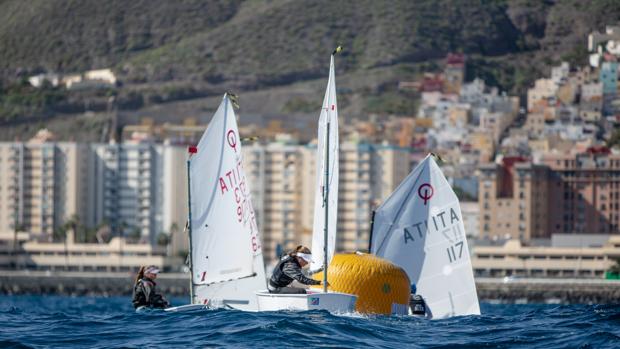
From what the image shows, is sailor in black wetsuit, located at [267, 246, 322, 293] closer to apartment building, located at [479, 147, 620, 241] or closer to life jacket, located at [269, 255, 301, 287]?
life jacket, located at [269, 255, 301, 287]

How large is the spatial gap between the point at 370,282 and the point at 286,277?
2.15m

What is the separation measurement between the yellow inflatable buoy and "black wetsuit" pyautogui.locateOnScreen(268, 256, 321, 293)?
1190 millimetres

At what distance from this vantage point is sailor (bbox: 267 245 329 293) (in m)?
39.4

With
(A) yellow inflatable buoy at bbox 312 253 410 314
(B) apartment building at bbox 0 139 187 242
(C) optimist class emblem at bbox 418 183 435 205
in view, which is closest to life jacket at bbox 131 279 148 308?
(A) yellow inflatable buoy at bbox 312 253 410 314

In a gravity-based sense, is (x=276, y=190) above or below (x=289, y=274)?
above

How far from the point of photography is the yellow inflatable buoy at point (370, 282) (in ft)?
134

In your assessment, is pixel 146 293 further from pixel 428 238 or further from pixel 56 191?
pixel 56 191

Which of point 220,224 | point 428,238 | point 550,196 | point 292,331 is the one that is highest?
point 550,196

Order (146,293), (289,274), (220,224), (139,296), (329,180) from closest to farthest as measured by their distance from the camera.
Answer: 1. (289,274)
2. (329,180)
3. (146,293)
4. (139,296)
5. (220,224)

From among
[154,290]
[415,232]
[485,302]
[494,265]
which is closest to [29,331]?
[154,290]

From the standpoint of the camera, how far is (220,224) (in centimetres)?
4325

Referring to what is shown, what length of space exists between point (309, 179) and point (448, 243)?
5588 inches

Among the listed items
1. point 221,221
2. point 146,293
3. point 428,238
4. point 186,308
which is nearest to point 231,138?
point 221,221

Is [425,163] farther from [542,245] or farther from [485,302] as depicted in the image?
[542,245]
